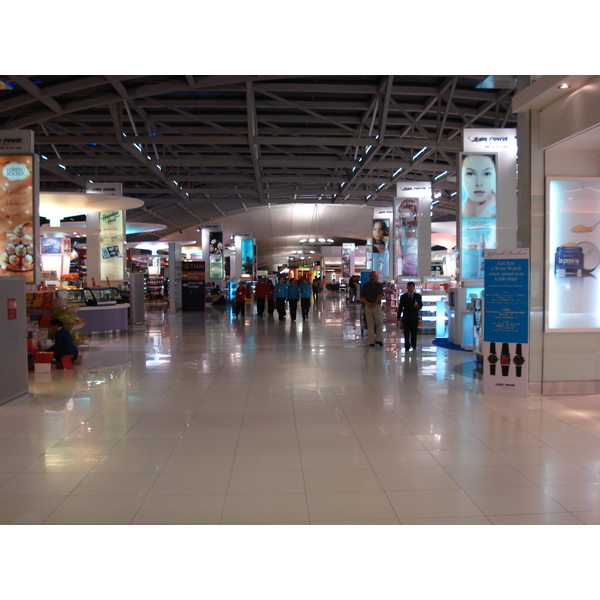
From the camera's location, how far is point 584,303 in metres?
6.84

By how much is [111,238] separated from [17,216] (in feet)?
33.8

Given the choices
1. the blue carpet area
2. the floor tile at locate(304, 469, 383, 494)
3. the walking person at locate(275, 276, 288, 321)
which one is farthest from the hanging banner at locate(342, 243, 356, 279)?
the floor tile at locate(304, 469, 383, 494)

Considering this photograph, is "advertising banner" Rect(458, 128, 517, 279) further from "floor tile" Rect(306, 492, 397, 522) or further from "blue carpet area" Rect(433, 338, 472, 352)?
"floor tile" Rect(306, 492, 397, 522)

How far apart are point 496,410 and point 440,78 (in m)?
11.2

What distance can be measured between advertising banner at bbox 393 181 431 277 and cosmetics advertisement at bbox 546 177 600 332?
35.8ft

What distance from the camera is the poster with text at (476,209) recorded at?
10.3m

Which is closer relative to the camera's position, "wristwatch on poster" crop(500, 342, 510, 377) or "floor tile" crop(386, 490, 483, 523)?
"floor tile" crop(386, 490, 483, 523)

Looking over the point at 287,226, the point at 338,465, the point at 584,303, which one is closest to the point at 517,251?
the point at 584,303

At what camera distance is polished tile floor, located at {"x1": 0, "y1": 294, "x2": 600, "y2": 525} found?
339 cm

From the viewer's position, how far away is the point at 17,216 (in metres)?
9.51

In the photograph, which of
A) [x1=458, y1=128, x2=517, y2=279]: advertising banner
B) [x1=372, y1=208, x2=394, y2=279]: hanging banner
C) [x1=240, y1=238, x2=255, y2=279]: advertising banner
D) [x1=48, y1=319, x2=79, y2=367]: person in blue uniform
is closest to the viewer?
[x1=48, y1=319, x2=79, y2=367]: person in blue uniform

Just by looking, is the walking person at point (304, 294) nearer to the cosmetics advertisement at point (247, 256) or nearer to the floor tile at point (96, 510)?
the floor tile at point (96, 510)

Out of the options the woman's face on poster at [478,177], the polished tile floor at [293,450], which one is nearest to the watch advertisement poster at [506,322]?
the polished tile floor at [293,450]

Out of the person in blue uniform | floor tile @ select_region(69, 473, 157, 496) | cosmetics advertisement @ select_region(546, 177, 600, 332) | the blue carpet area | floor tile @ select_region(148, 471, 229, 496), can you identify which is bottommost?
floor tile @ select_region(148, 471, 229, 496)
